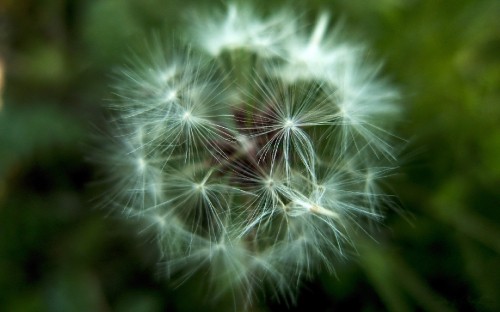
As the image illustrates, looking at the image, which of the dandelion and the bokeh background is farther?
the bokeh background

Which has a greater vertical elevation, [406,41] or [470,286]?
[406,41]

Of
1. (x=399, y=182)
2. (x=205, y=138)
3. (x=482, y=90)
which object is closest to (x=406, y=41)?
(x=482, y=90)

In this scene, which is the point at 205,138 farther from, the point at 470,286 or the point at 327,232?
the point at 470,286

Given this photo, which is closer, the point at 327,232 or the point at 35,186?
the point at 327,232

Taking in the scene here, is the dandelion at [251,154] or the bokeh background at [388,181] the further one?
the bokeh background at [388,181]
